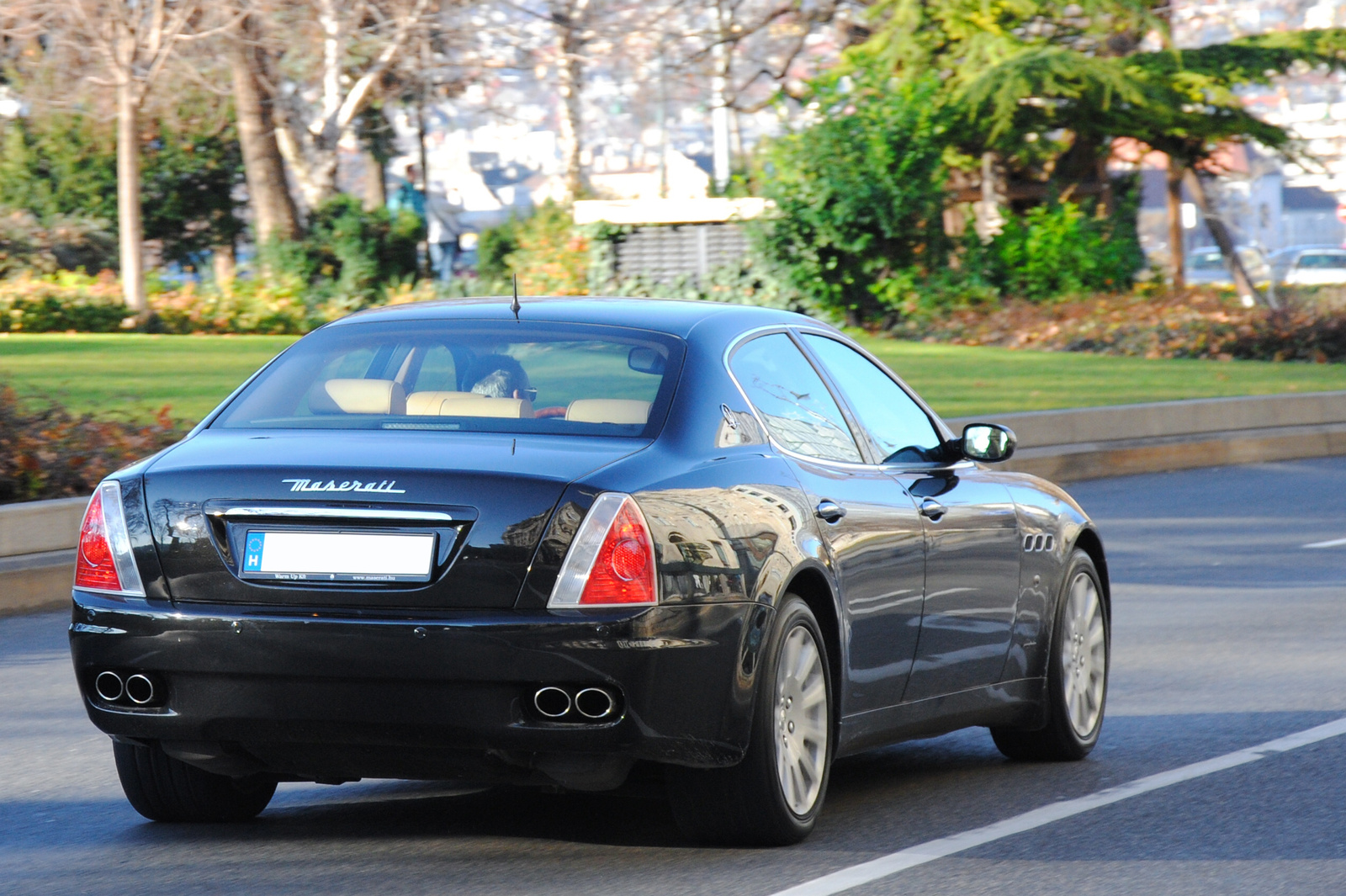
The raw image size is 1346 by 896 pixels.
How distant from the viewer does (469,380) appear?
5867mm

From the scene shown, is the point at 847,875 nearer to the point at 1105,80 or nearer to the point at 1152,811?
the point at 1152,811

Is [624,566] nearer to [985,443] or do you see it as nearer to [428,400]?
[428,400]

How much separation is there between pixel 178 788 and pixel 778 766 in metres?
1.66

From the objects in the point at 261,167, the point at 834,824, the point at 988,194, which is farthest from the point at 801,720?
the point at 988,194

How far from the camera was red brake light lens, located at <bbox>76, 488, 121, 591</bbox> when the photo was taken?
17.5 ft

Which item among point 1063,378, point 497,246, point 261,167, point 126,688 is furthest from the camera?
point 497,246

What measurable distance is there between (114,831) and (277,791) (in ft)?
2.27

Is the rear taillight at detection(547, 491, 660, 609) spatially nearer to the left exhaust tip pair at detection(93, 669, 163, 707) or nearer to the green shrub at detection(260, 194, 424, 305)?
the left exhaust tip pair at detection(93, 669, 163, 707)

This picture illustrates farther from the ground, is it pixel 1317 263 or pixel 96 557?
pixel 96 557

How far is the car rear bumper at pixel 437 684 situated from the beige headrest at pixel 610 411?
608mm

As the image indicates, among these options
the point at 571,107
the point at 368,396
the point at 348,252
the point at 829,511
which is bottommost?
the point at 348,252

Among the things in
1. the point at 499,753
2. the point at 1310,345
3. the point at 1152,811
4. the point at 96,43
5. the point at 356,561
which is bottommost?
the point at 1310,345

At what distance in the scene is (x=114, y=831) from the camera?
5836mm

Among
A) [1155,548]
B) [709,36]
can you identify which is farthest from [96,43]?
[1155,548]
